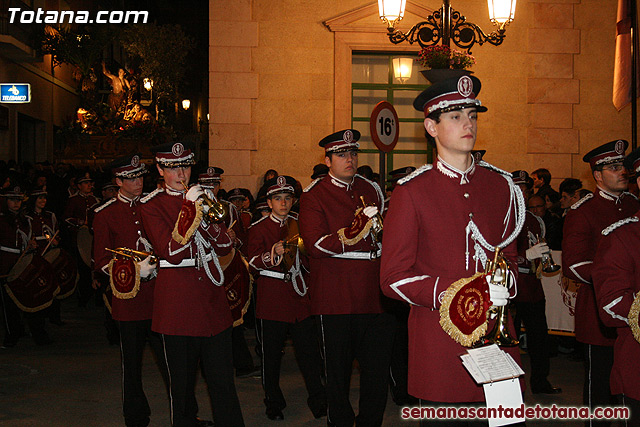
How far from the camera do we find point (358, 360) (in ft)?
21.4

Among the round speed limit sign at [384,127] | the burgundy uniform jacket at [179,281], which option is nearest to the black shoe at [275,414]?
the burgundy uniform jacket at [179,281]

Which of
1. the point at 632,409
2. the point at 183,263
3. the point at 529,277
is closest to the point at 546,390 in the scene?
the point at 529,277

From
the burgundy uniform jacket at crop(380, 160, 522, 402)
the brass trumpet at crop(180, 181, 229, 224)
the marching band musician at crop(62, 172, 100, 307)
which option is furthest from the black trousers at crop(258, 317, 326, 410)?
the marching band musician at crop(62, 172, 100, 307)

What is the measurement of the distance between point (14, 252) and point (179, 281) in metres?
6.82

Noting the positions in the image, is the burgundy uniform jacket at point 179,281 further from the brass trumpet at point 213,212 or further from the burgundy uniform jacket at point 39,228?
the burgundy uniform jacket at point 39,228

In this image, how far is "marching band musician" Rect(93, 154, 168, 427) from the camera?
691 cm

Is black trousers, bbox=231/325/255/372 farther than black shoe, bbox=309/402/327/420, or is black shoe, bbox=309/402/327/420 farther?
black trousers, bbox=231/325/255/372

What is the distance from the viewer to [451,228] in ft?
12.9

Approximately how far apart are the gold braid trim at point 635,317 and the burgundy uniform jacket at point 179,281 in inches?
118

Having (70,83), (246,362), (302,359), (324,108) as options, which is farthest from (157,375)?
(70,83)

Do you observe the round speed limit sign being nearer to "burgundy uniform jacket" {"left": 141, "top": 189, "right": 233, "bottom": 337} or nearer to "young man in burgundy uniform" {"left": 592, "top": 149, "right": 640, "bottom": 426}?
"burgundy uniform jacket" {"left": 141, "top": 189, "right": 233, "bottom": 337}

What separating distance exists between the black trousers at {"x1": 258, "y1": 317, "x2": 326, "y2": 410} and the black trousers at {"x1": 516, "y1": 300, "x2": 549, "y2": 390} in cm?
243

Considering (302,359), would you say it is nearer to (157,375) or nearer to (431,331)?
(157,375)

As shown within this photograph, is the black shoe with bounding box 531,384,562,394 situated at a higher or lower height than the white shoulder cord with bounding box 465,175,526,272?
lower
